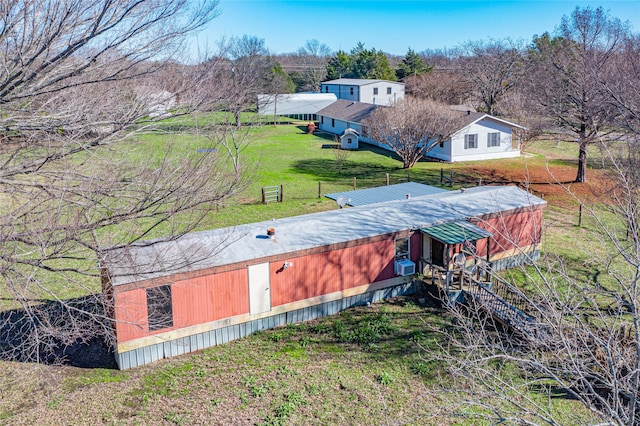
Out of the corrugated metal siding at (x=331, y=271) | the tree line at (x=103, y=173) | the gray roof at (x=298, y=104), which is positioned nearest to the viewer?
the tree line at (x=103, y=173)

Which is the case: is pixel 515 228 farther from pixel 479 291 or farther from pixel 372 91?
Result: pixel 372 91

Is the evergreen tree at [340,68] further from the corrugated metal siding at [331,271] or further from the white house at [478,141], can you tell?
the corrugated metal siding at [331,271]

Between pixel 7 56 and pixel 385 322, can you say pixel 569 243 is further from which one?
pixel 7 56

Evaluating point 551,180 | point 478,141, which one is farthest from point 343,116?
point 551,180

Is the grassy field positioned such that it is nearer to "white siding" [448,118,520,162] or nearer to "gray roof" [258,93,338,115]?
"white siding" [448,118,520,162]

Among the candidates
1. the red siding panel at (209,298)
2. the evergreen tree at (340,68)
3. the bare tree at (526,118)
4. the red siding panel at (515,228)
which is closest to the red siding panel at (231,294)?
the red siding panel at (209,298)

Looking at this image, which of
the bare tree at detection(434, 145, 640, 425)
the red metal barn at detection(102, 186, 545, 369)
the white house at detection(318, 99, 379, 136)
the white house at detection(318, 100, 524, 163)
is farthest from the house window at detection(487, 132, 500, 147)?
the bare tree at detection(434, 145, 640, 425)

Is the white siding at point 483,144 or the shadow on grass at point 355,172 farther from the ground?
the white siding at point 483,144
